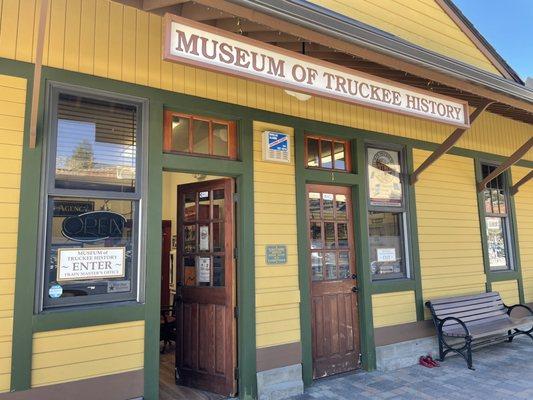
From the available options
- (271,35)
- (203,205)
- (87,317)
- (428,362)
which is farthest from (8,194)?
(428,362)

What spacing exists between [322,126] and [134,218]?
2362 mm

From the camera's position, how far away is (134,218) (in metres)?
Result: 3.46

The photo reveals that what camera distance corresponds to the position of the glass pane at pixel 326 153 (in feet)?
15.6

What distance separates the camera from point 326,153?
15.7ft

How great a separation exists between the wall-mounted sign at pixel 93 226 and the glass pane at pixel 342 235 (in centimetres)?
248

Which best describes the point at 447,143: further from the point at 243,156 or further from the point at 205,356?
the point at 205,356

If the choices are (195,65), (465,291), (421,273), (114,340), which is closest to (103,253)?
(114,340)

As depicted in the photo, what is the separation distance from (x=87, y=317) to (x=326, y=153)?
306 centimetres

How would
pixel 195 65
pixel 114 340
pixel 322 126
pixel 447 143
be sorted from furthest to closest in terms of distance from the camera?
pixel 447 143 < pixel 322 126 < pixel 114 340 < pixel 195 65

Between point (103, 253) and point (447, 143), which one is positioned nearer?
point (103, 253)

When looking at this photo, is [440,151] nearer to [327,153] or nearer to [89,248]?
[327,153]

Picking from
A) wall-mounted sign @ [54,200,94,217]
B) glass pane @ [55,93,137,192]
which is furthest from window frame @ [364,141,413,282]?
wall-mounted sign @ [54,200,94,217]

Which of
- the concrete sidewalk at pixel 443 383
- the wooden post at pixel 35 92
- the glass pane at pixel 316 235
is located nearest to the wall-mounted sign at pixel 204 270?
the glass pane at pixel 316 235

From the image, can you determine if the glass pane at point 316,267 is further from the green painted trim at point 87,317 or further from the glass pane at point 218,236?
the green painted trim at point 87,317
